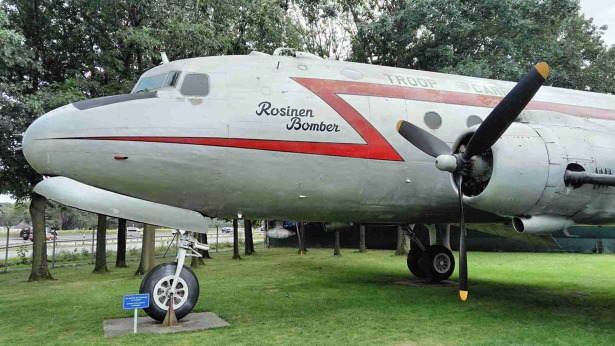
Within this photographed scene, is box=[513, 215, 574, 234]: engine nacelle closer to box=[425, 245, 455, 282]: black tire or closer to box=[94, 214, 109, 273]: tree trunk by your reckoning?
box=[425, 245, 455, 282]: black tire

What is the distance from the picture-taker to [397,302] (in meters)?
9.91

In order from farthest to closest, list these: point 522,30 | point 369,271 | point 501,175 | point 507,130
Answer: point 522,30
point 369,271
point 507,130
point 501,175

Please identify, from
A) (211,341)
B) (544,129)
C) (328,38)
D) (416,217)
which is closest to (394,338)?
(211,341)

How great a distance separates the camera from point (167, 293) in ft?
24.9

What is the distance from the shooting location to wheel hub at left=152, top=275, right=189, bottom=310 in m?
7.52

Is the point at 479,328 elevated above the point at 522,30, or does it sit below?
below

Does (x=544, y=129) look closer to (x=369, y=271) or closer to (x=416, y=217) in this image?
A: (x=416, y=217)

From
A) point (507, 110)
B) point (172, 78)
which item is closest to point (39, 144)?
point (172, 78)

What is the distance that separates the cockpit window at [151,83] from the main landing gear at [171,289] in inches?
106

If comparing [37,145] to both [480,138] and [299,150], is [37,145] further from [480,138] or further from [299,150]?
[480,138]

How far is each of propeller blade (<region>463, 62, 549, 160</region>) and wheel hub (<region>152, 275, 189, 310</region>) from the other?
16.3ft

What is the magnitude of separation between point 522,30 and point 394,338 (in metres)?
16.7

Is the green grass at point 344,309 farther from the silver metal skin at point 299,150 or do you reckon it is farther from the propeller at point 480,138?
the silver metal skin at point 299,150

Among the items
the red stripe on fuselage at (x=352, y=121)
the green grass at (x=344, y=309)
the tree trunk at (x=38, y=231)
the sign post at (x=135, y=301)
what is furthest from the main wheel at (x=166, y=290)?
the tree trunk at (x=38, y=231)
